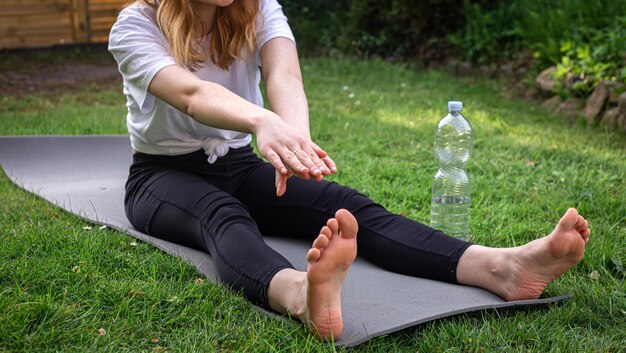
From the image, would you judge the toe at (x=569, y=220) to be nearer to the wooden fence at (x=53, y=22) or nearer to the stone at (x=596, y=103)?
the stone at (x=596, y=103)

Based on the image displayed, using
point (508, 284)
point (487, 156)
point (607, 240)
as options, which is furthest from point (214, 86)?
point (487, 156)

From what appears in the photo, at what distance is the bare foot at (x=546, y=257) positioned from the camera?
222cm

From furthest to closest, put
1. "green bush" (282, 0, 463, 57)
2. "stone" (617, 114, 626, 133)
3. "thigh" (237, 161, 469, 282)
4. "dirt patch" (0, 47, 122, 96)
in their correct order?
"green bush" (282, 0, 463, 57) → "dirt patch" (0, 47, 122, 96) → "stone" (617, 114, 626, 133) → "thigh" (237, 161, 469, 282)

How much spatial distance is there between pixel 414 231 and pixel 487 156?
6.72 ft

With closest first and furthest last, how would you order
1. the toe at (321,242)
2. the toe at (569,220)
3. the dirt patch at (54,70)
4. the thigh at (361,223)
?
1. the toe at (321,242)
2. the toe at (569,220)
3. the thigh at (361,223)
4. the dirt patch at (54,70)

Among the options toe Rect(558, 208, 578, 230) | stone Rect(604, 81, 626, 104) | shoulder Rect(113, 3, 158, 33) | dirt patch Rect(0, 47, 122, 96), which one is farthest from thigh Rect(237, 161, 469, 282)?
dirt patch Rect(0, 47, 122, 96)

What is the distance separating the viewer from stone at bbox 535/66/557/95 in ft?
19.7

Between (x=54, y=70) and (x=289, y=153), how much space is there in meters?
6.83

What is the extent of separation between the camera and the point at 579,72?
5719 mm

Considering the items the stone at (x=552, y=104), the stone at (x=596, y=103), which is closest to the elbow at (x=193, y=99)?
the stone at (x=596, y=103)

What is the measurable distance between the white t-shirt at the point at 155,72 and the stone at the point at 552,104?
11.4 feet

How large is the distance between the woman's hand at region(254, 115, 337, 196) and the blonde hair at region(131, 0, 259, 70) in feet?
2.31

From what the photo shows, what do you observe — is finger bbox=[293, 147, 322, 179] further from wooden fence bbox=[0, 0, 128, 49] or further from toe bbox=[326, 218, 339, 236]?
wooden fence bbox=[0, 0, 128, 49]

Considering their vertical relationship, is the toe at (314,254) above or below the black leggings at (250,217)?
above
